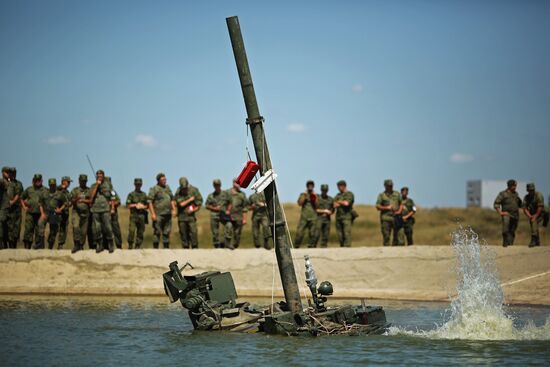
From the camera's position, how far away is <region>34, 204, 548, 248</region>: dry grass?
38.9 metres

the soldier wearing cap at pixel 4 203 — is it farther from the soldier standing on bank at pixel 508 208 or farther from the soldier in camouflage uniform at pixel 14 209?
the soldier standing on bank at pixel 508 208

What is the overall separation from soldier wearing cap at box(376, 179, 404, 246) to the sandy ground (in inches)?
75.6

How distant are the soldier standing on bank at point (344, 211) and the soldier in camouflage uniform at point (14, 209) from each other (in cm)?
932

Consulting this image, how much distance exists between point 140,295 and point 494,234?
21595mm

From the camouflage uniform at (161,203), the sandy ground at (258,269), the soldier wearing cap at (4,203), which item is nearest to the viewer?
the sandy ground at (258,269)

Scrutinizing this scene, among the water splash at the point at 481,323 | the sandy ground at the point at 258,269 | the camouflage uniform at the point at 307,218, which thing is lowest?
the water splash at the point at 481,323

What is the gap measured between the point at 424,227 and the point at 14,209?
22.8 m

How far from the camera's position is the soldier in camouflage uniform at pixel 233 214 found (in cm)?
2773

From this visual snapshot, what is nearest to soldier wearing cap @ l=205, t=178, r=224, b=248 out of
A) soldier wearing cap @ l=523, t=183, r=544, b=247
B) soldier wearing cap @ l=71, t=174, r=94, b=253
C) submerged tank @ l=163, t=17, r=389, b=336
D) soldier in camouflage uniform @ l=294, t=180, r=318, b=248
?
soldier in camouflage uniform @ l=294, t=180, r=318, b=248

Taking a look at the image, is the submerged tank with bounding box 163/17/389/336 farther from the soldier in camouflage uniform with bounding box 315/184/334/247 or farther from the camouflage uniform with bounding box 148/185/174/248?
the soldier in camouflage uniform with bounding box 315/184/334/247

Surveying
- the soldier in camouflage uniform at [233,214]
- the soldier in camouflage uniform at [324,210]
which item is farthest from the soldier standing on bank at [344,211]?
the soldier in camouflage uniform at [233,214]

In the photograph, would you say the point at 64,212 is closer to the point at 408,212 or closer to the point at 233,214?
the point at 233,214

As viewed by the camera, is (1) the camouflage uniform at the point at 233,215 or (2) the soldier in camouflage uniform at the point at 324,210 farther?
(2) the soldier in camouflage uniform at the point at 324,210

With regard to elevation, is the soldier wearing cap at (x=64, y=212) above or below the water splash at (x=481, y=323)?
above
